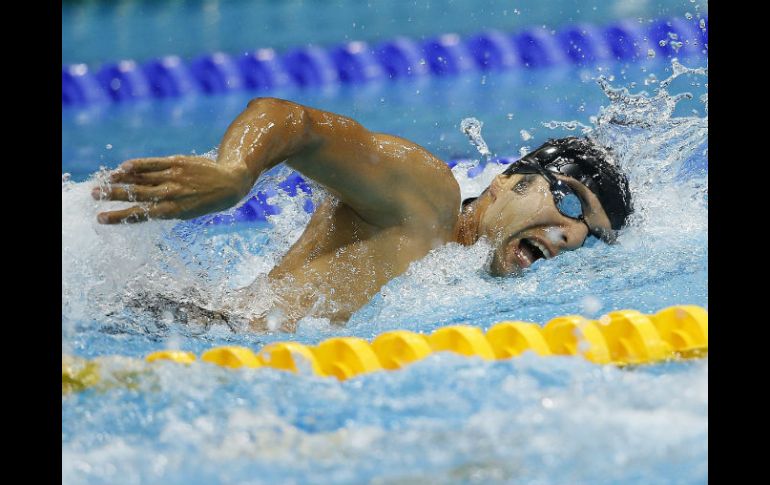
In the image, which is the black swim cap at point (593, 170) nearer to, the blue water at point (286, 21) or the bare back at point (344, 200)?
the bare back at point (344, 200)

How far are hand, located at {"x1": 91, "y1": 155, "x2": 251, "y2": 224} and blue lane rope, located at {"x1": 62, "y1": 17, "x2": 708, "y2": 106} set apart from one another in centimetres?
345

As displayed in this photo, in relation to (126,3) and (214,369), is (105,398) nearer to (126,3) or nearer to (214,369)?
(214,369)

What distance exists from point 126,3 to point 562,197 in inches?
207

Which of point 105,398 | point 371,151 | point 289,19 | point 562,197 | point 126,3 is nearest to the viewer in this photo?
point 105,398

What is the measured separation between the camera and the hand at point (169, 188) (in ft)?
5.08

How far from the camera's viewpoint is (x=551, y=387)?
5.15 ft

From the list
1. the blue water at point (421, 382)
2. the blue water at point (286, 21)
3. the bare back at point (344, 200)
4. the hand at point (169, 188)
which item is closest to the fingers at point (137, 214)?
the hand at point (169, 188)

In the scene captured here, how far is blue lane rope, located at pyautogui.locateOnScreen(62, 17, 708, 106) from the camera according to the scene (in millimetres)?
5047

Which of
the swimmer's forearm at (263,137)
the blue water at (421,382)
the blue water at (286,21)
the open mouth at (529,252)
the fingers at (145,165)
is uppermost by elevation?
the blue water at (286,21)

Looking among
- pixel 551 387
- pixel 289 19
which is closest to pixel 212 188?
pixel 551 387

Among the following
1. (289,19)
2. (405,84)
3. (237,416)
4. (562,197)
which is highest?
(289,19)

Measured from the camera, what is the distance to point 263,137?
1.76 m

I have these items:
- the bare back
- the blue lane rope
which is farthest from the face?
the blue lane rope

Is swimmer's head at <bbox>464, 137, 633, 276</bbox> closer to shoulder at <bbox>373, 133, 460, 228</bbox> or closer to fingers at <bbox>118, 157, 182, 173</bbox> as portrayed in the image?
shoulder at <bbox>373, 133, 460, 228</bbox>
